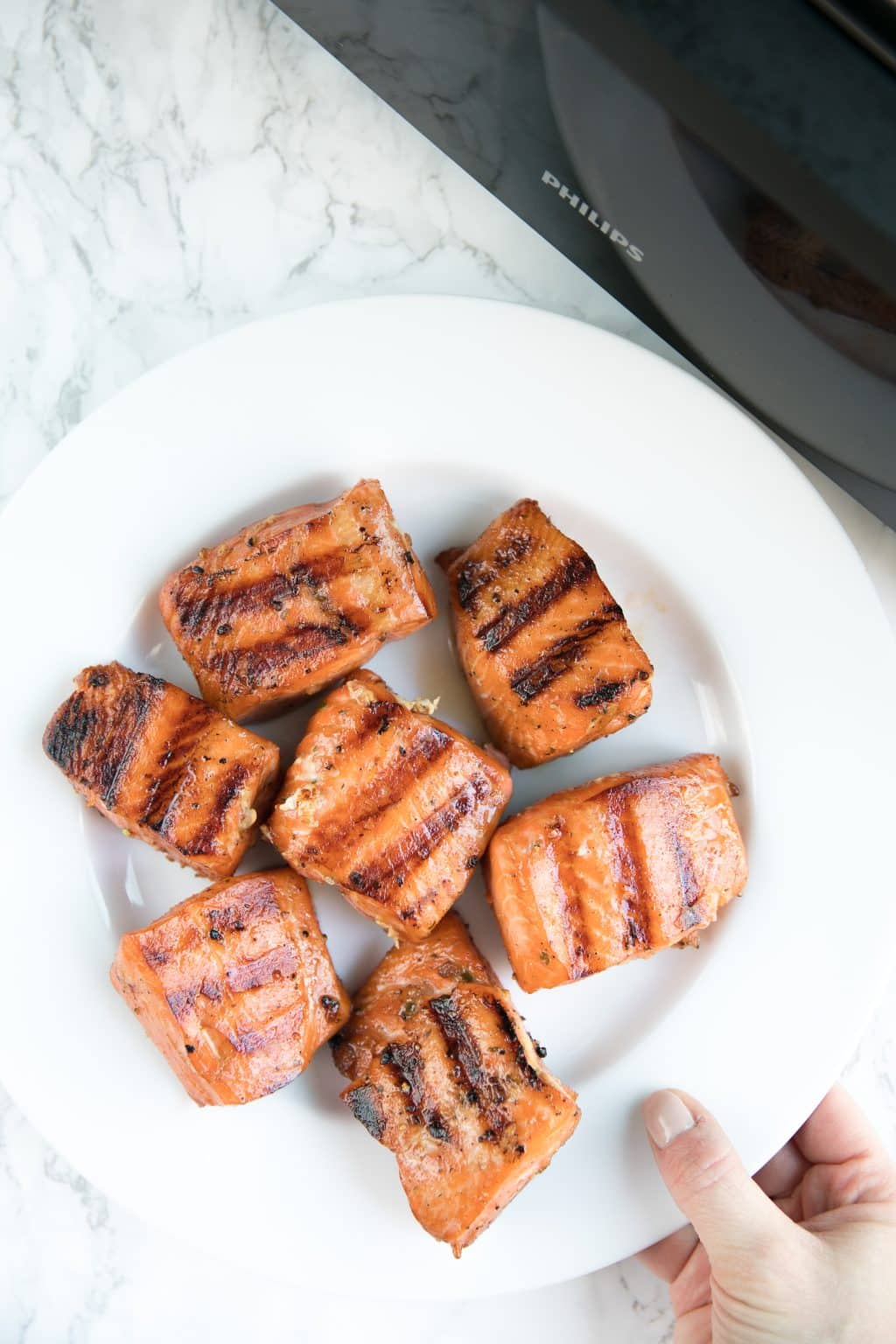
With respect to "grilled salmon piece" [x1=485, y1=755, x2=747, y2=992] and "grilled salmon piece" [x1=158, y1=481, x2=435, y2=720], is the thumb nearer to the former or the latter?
"grilled salmon piece" [x1=485, y1=755, x2=747, y2=992]

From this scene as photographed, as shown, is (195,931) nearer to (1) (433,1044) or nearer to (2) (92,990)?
(2) (92,990)

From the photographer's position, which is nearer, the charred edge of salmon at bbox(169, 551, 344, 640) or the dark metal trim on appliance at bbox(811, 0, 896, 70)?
the dark metal trim on appliance at bbox(811, 0, 896, 70)

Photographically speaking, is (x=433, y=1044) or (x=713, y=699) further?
(x=713, y=699)

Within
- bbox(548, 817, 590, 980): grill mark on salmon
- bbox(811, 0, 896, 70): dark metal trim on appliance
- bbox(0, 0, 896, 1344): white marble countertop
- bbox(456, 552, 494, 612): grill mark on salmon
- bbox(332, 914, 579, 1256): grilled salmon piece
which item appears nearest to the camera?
bbox(811, 0, 896, 70): dark metal trim on appliance

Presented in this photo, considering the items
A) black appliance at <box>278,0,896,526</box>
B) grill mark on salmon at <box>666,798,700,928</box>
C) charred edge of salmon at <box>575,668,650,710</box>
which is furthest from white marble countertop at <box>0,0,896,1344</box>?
grill mark on salmon at <box>666,798,700,928</box>

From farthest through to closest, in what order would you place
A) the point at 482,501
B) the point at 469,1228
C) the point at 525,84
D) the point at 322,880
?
the point at 482,501 → the point at 322,880 → the point at 469,1228 → the point at 525,84

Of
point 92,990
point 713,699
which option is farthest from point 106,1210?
point 713,699

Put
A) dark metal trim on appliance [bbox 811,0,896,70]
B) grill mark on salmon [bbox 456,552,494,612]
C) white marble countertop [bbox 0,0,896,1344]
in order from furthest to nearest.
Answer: white marble countertop [bbox 0,0,896,1344] → grill mark on salmon [bbox 456,552,494,612] → dark metal trim on appliance [bbox 811,0,896,70]
